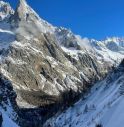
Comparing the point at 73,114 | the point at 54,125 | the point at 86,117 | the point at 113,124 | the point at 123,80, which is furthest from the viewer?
the point at 54,125

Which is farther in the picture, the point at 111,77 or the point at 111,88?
the point at 111,77

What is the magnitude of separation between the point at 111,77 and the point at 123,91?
5047 cm

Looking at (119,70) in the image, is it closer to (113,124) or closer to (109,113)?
(109,113)

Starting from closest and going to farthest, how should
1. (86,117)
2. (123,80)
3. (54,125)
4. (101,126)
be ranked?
(101,126) < (86,117) < (123,80) < (54,125)

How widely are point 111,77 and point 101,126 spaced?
293 ft

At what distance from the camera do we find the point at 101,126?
10131cm

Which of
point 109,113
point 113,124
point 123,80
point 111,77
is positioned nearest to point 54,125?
point 111,77

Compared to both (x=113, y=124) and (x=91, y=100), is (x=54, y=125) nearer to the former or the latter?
(x=91, y=100)

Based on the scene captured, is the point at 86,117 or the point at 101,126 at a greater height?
the point at 86,117

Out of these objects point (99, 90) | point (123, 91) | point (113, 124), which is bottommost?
point (113, 124)

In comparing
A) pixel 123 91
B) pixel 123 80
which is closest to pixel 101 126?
pixel 123 91

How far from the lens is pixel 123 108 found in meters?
102

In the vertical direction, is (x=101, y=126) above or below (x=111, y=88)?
below

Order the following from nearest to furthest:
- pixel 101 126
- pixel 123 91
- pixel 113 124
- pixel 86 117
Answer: pixel 113 124
pixel 101 126
pixel 123 91
pixel 86 117
